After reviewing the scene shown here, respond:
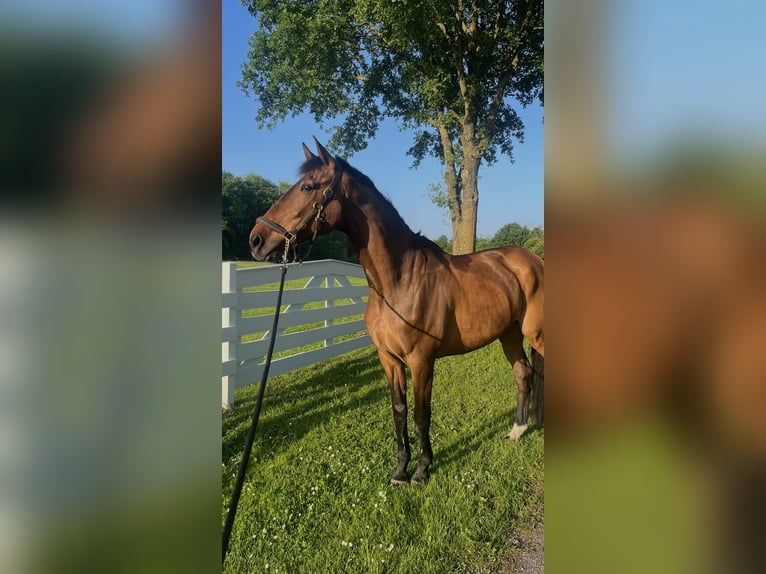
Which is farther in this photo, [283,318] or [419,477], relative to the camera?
[283,318]

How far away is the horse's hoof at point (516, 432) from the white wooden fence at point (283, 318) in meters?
2.12

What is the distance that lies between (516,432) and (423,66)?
8849 millimetres

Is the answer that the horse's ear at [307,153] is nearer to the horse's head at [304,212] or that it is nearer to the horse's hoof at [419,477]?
the horse's head at [304,212]

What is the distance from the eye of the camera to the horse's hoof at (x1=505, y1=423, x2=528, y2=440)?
124 inches

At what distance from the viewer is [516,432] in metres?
3.18

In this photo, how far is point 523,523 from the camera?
2.13 metres

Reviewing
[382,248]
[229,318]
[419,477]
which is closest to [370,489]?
[419,477]

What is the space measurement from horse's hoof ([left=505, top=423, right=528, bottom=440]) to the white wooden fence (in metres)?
2.12

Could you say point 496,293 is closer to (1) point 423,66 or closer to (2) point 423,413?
(2) point 423,413

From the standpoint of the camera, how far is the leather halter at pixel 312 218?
6.79 feet
